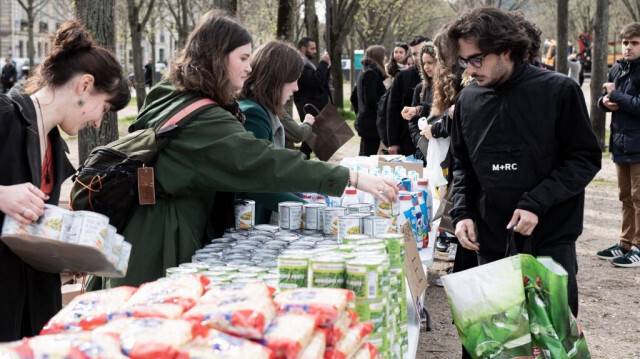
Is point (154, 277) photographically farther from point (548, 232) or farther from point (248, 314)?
point (548, 232)

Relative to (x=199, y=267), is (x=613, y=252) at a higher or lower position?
lower

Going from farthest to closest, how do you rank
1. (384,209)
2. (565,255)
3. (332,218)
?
(384,209) → (332,218) → (565,255)

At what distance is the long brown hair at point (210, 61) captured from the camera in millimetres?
3609

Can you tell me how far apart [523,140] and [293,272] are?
64.7 inches

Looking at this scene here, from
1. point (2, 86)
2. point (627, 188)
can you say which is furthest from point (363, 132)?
point (2, 86)

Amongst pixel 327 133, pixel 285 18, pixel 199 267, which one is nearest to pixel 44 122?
pixel 199 267

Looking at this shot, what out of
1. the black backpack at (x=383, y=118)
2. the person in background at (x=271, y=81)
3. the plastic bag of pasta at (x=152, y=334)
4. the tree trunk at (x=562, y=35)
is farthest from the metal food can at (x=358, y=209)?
the tree trunk at (x=562, y=35)

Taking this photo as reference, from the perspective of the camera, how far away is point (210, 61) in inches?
143

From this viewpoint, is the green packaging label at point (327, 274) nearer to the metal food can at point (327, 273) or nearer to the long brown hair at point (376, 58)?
the metal food can at point (327, 273)

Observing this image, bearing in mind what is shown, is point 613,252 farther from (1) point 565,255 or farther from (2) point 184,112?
(2) point 184,112

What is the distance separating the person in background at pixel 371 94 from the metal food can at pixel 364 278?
8.77m

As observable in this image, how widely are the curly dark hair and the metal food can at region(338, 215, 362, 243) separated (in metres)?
1.02

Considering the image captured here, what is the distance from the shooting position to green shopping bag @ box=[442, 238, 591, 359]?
328cm

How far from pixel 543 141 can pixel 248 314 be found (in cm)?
214
